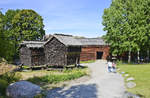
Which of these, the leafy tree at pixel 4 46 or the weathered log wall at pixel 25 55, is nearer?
the leafy tree at pixel 4 46

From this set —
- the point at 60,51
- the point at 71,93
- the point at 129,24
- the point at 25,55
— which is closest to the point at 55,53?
the point at 60,51

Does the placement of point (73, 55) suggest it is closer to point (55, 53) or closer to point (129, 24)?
point (55, 53)

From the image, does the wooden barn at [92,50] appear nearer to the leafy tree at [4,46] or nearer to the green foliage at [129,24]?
the green foliage at [129,24]

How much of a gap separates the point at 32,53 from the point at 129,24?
55.6 feet

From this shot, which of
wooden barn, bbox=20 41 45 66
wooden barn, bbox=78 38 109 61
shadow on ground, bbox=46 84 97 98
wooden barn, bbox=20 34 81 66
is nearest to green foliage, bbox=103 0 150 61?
wooden barn, bbox=78 38 109 61

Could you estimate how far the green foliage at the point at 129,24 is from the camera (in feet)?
80.3

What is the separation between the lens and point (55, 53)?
19156mm

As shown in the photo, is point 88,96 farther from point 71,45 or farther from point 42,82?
point 71,45

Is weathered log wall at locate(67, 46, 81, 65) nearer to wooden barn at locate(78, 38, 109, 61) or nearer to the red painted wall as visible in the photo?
wooden barn at locate(78, 38, 109, 61)

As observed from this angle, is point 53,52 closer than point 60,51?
No

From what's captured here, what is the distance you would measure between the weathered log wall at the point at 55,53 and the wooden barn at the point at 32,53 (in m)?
1.84

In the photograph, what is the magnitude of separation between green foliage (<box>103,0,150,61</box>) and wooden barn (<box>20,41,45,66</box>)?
43.0ft

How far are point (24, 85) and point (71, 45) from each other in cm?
1022

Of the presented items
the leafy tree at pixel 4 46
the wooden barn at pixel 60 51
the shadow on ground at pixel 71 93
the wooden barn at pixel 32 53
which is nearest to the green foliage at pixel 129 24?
the wooden barn at pixel 60 51
